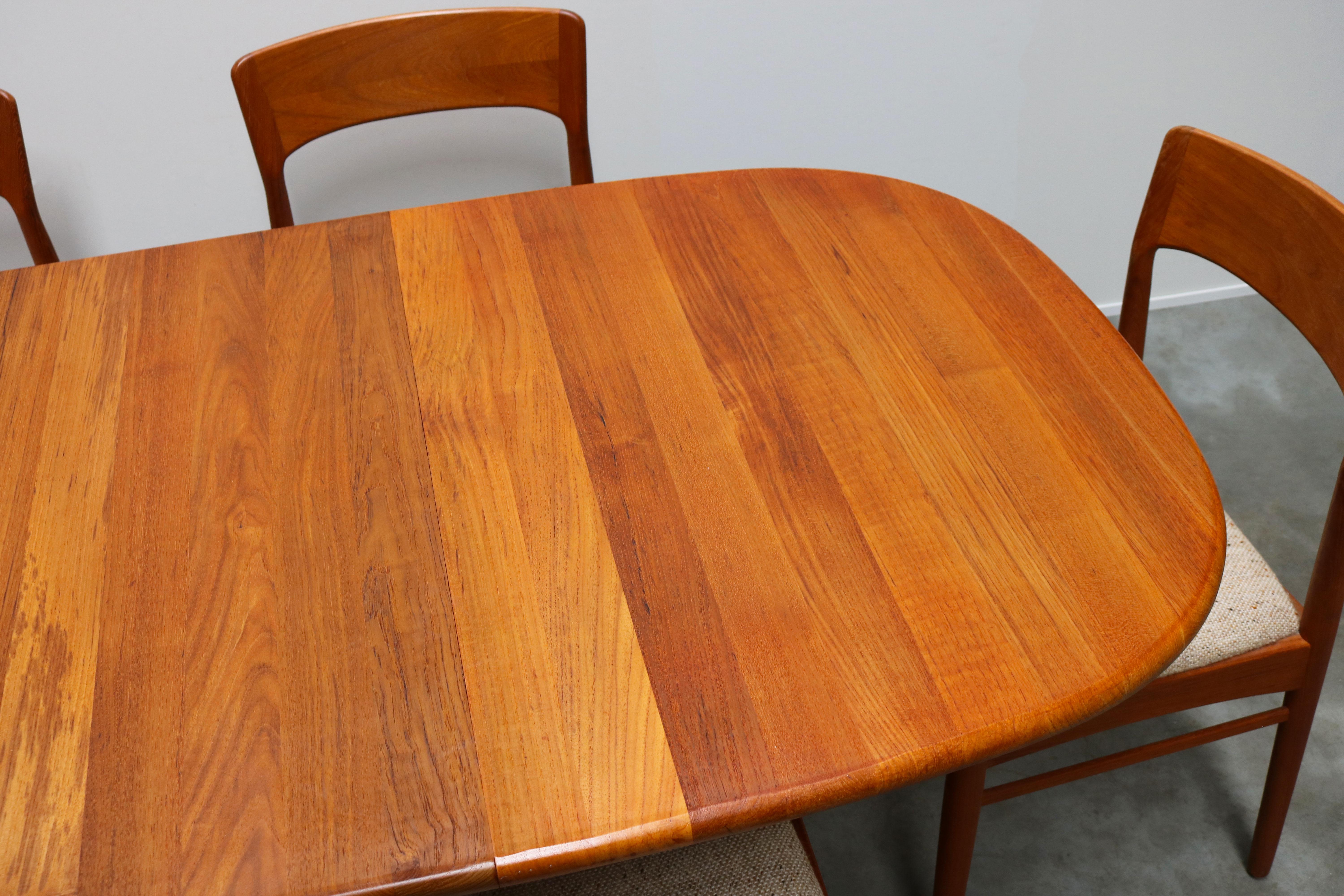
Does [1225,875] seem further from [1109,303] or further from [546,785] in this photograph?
[1109,303]

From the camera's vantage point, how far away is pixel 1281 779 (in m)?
1.37

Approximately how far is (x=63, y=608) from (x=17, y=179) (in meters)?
0.79

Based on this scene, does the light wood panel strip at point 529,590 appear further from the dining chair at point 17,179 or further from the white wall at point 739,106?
the white wall at point 739,106

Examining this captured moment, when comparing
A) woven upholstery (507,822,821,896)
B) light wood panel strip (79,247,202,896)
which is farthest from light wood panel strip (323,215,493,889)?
woven upholstery (507,822,821,896)

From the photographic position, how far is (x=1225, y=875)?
1.48m

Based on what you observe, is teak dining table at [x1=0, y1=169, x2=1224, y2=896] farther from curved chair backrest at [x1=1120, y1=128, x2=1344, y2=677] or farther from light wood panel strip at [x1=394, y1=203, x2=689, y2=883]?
curved chair backrest at [x1=1120, y1=128, x2=1344, y2=677]

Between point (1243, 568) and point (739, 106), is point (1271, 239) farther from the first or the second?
point (739, 106)

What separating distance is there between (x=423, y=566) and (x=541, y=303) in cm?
37

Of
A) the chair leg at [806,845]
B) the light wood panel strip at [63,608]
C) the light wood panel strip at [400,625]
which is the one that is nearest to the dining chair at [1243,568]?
the chair leg at [806,845]

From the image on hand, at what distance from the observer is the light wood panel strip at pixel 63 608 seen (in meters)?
0.72

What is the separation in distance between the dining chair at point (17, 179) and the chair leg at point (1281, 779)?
170 cm

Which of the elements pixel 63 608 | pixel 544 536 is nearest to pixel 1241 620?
pixel 544 536

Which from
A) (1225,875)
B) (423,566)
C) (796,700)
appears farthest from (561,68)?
(1225,875)

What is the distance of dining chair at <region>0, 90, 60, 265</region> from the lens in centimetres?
135
